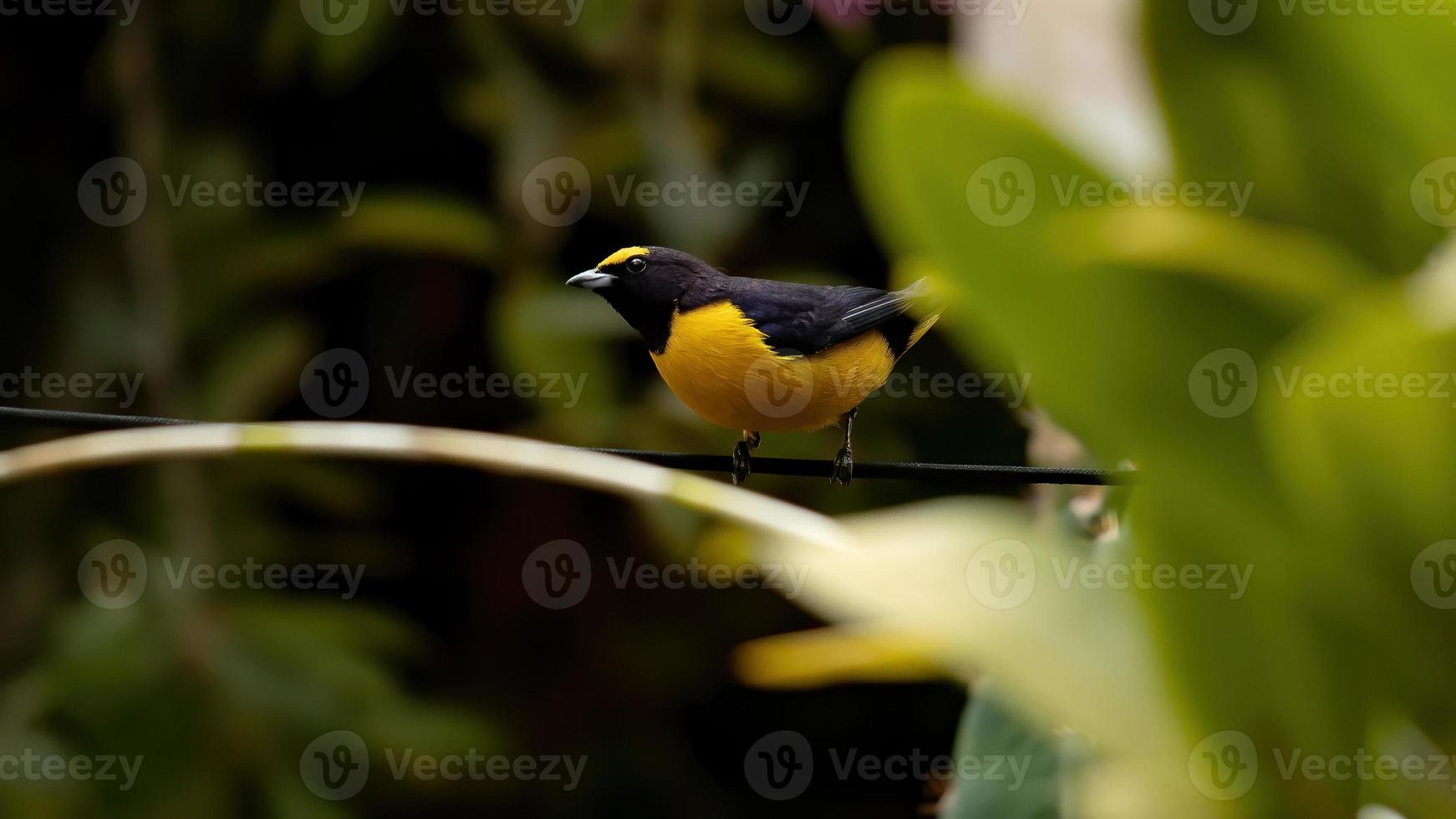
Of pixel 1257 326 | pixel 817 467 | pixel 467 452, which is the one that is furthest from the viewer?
pixel 467 452

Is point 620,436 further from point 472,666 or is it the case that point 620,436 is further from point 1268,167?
point 1268,167

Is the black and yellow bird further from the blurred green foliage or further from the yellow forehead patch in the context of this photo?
the blurred green foliage

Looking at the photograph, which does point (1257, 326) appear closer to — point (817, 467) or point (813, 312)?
point (817, 467)

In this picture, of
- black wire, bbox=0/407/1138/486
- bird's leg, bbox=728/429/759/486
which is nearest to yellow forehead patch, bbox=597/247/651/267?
bird's leg, bbox=728/429/759/486

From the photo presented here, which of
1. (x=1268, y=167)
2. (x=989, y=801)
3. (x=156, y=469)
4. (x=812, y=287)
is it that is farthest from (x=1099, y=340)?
(x=156, y=469)

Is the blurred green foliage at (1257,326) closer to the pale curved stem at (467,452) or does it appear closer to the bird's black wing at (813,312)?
the pale curved stem at (467,452)

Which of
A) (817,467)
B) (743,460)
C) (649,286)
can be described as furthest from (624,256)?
(817,467)

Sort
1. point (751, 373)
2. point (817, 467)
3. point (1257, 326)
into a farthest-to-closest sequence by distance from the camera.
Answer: point (751, 373) < point (817, 467) < point (1257, 326)
